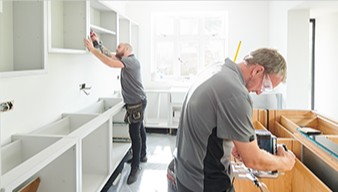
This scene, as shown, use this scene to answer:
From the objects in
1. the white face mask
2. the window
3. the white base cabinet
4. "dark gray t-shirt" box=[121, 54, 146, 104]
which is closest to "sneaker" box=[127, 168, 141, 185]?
the white base cabinet

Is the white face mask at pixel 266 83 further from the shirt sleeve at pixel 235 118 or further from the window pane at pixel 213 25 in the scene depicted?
the window pane at pixel 213 25

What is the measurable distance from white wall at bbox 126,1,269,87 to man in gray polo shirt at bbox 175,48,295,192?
4342 mm

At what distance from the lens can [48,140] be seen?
216 centimetres

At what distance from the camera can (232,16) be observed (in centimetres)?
575

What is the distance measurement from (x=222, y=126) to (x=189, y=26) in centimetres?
504

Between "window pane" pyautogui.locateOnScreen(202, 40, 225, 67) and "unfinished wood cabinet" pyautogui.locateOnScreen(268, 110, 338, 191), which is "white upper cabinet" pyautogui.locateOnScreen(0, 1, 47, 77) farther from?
"window pane" pyautogui.locateOnScreen(202, 40, 225, 67)

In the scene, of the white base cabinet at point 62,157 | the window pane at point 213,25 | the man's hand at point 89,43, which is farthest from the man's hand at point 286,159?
the window pane at point 213,25

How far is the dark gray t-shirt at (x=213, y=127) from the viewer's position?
134 cm

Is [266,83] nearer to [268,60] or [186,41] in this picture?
[268,60]

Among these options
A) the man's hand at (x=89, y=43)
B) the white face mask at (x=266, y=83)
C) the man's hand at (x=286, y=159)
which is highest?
the man's hand at (x=89, y=43)

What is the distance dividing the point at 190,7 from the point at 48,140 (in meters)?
4.39

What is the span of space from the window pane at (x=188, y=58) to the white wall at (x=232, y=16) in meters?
0.70

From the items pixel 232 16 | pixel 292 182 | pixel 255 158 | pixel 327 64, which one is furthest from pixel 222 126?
pixel 232 16

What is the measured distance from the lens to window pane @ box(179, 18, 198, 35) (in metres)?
6.12
